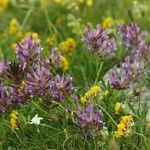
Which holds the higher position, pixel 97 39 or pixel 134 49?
pixel 134 49

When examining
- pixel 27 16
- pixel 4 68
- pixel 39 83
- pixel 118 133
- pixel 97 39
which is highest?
pixel 27 16

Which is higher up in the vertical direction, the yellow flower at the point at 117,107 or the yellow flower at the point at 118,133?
the yellow flower at the point at 117,107

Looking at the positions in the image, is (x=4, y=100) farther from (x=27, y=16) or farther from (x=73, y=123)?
(x=27, y=16)

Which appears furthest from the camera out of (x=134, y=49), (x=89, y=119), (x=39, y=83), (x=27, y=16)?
(x=27, y=16)

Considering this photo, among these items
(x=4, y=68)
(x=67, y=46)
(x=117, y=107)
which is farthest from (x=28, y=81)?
(x=67, y=46)

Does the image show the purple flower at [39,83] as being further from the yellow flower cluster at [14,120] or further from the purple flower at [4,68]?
the yellow flower cluster at [14,120]

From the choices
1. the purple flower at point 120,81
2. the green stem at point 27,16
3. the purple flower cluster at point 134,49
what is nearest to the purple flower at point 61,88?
the purple flower at point 120,81

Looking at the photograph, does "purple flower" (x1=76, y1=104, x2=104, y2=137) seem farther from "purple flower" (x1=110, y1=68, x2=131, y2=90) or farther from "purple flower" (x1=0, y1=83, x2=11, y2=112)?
"purple flower" (x1=0, y1=83, x2=11, y2=112)
